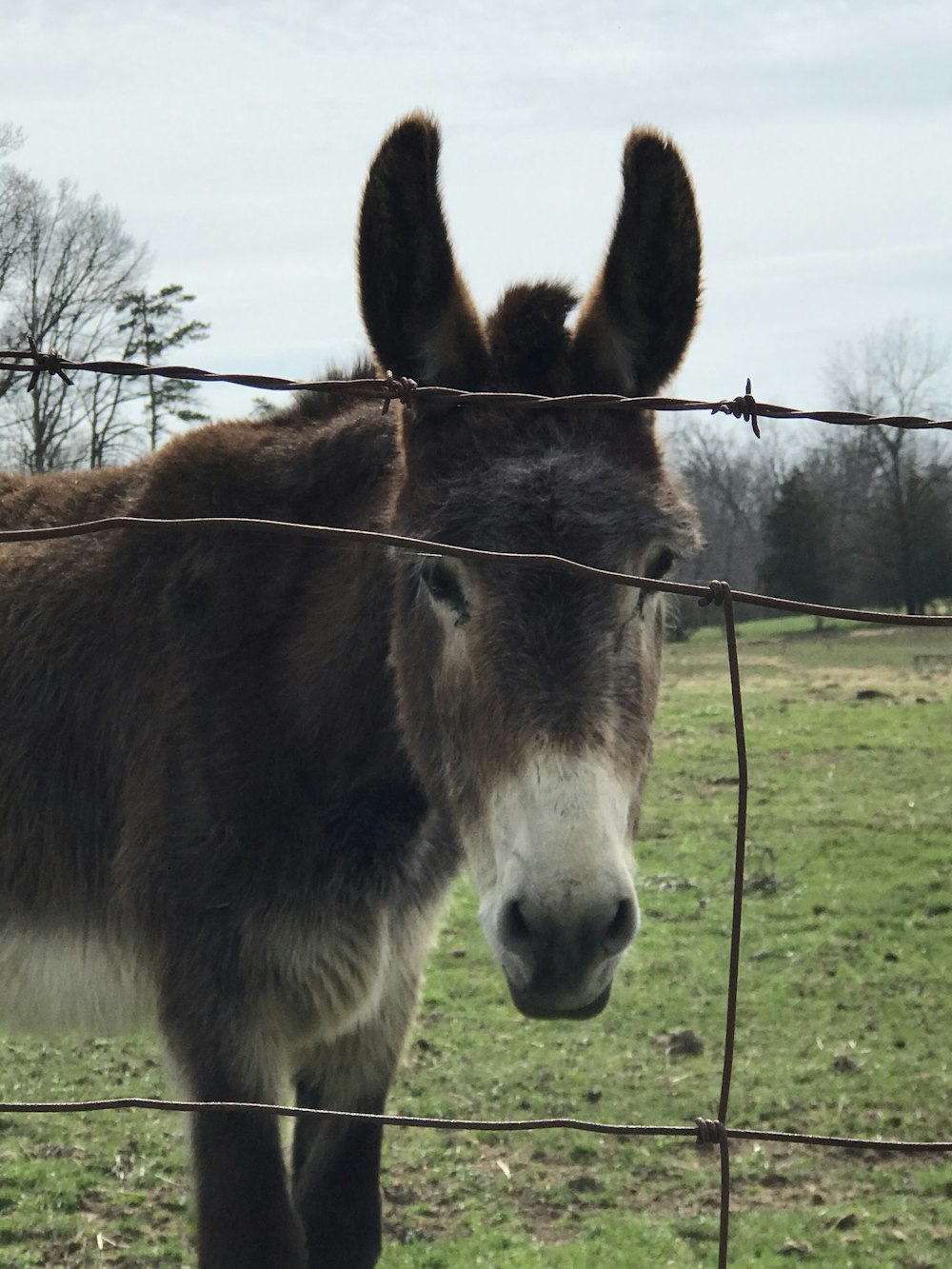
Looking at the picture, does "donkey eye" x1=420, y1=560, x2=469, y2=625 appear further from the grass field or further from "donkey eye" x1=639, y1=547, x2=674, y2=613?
the grass field

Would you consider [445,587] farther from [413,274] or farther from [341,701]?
[413,274]

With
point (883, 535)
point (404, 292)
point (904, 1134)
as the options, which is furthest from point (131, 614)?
point (883, 535)

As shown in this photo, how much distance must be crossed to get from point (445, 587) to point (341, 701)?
0.67 metres

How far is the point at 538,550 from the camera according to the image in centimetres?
246

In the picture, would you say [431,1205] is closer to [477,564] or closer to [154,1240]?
[154,1240]

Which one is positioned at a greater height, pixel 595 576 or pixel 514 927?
pixel 595 576

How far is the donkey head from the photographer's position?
2.13 meters

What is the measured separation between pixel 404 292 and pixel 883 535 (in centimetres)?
2802

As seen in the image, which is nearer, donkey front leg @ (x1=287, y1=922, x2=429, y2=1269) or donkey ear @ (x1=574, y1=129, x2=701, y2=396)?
donkey ear @ (x1=574, y1=129, x2=701, y2=396)

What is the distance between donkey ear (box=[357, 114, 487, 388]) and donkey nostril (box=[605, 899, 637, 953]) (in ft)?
4.49

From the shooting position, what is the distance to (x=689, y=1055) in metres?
5.86

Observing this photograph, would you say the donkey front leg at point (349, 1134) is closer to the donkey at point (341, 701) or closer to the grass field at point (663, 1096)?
the donkey at point (341, 701)

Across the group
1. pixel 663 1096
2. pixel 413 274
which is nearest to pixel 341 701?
pixel 413 274

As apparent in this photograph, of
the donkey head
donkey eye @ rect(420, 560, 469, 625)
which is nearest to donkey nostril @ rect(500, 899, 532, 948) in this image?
the donkey head
